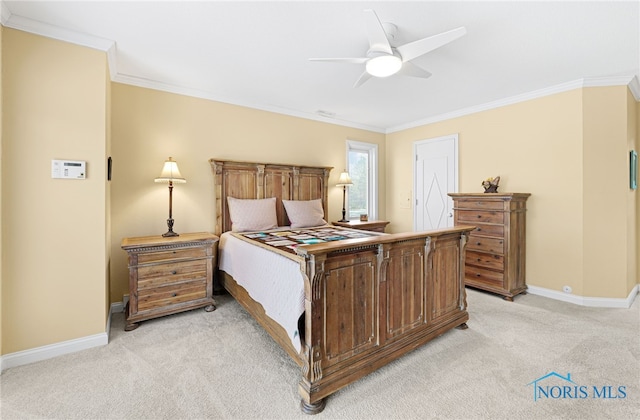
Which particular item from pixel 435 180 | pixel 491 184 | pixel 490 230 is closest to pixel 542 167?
pixel 491 184

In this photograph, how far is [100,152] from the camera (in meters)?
2.40

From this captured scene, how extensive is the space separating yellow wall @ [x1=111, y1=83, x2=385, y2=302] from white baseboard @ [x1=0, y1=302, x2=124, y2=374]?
0.80 meters

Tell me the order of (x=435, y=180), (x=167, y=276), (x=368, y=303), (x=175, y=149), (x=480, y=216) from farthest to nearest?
(x=435, y=180) < (x=480, y=216) < (x=175, y=149) < (x=167, y=276) < (x=368, y=303)

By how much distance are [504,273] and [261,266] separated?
9.78 feet

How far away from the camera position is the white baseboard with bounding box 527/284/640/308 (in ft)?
10.5

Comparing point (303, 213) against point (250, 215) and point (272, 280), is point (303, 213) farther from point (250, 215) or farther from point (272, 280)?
point (272, 280)

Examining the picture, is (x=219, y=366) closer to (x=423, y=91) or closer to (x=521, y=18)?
(x=521, y=18)

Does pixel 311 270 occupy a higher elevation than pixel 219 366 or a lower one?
higher

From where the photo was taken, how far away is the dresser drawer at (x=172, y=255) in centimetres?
273

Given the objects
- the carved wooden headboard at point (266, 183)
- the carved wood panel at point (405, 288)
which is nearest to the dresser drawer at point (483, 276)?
the carved wood panel at point (405, 288)

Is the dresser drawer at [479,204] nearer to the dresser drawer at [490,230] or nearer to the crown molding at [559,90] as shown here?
the dresser drawer at [490,230]

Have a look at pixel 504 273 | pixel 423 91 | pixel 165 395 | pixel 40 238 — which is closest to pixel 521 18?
pixel 423 91

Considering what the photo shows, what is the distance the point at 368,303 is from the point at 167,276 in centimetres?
207

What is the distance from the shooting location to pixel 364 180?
5535mm
